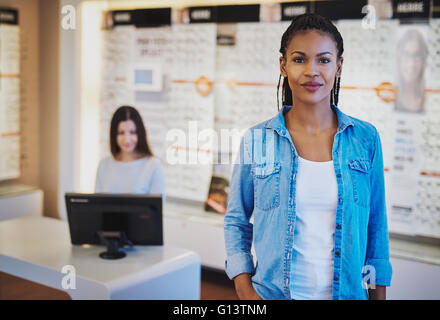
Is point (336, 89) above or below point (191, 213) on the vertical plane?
above

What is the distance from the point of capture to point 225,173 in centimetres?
455

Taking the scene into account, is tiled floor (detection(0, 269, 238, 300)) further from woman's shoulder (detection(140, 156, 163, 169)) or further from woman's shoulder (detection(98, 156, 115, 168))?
woman's shoulder (detection(140, 156, 163, 169))

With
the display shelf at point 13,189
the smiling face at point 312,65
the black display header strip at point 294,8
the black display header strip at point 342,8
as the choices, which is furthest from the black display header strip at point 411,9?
the display shelf at point 13,189

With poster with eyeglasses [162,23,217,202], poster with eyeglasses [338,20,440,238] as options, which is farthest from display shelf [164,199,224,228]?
poster with eyeglasses [338,20,440,238]

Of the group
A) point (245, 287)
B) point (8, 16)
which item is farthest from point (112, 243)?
point (8, 16)

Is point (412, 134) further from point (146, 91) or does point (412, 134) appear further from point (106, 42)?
point (106, 42)

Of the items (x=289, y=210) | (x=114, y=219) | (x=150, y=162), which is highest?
(x=289, y=210)

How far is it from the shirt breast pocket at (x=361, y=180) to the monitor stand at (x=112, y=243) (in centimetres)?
171

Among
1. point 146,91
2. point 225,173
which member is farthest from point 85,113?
point 225,173

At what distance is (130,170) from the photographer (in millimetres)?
3588

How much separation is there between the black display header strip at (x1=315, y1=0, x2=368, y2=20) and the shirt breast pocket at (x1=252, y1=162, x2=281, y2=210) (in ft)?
5.17

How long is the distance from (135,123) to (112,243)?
0.95m

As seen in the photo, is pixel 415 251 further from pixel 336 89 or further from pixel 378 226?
pixel 336 89

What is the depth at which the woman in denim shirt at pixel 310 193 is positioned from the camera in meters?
1.37
